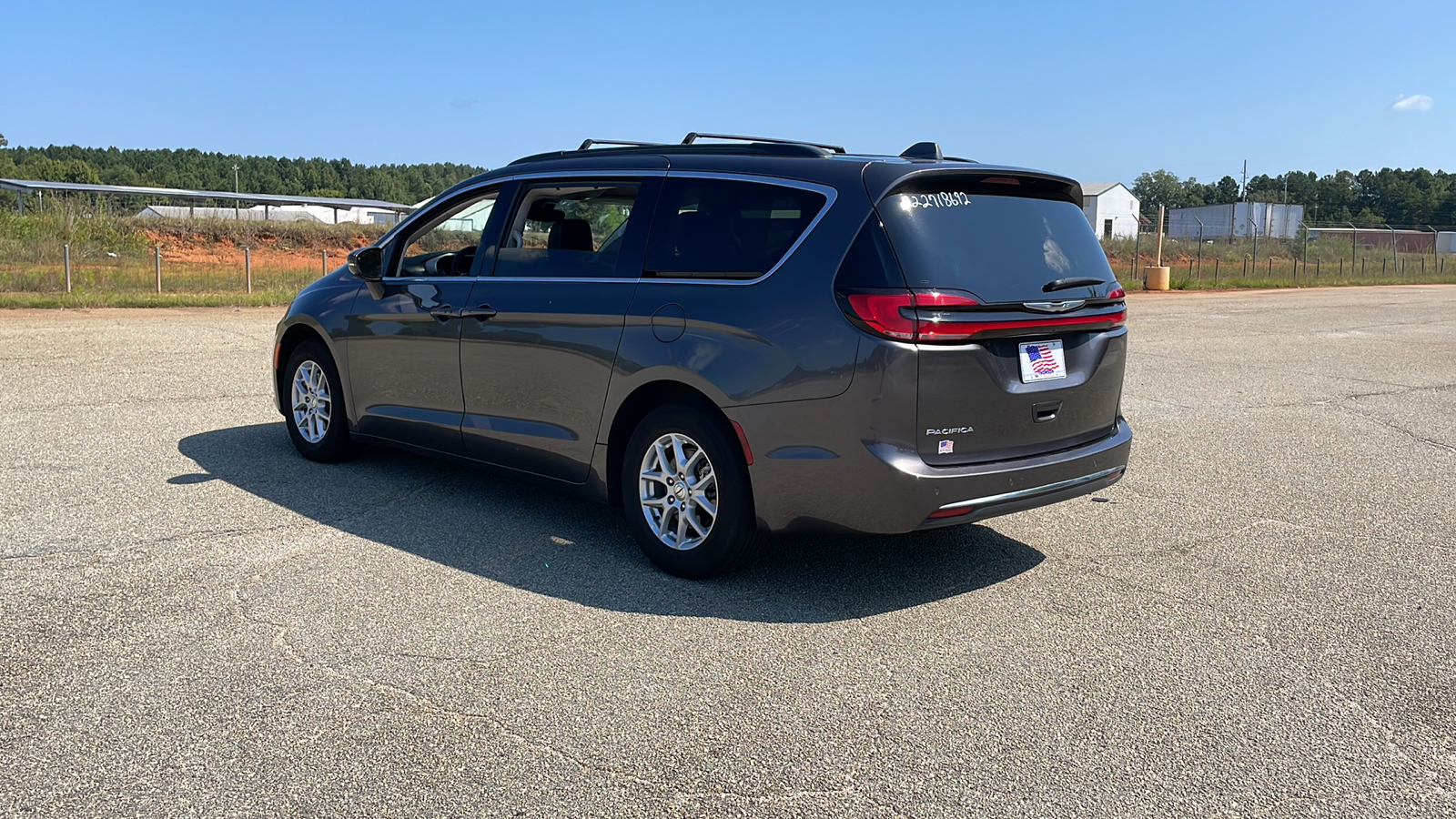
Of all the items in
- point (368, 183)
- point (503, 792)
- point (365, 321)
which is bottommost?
point (503, 792)

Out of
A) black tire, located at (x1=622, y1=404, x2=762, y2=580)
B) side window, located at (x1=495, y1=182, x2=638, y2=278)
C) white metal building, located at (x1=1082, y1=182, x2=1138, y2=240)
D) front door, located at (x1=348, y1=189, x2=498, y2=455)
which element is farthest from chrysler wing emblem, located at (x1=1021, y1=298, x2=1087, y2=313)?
white metal building, located at (x1=1082, y1=182, x2=1138, y2=240)

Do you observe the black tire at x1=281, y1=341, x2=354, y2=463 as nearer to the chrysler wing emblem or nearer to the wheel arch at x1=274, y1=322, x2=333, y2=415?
the wheel arch at x1=274, y1=322, x2=333, y2=415

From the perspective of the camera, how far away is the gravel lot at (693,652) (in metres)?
3.24

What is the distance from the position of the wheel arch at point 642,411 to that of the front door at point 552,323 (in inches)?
4.9

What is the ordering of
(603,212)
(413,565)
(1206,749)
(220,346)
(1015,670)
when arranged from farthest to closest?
(220,346), (603,212), (413,565), (1015,670), (1206,749)

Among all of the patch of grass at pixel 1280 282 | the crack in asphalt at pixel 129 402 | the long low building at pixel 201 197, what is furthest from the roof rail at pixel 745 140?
the long low building at pixel 201 197

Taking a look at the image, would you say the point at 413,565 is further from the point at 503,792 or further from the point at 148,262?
the point at 148,262

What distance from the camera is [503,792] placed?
10.4 ft

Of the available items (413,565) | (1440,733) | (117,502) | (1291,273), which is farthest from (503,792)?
(1291,273)

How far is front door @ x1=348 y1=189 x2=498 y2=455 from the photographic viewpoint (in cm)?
621

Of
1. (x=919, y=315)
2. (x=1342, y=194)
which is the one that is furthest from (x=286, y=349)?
(x=1342, y=194)

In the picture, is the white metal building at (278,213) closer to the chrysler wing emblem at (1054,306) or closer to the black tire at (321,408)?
the black tire at (321,408)

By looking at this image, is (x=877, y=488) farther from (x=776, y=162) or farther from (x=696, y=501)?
(x=776, y=162)

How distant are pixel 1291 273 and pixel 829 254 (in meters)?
42.9
